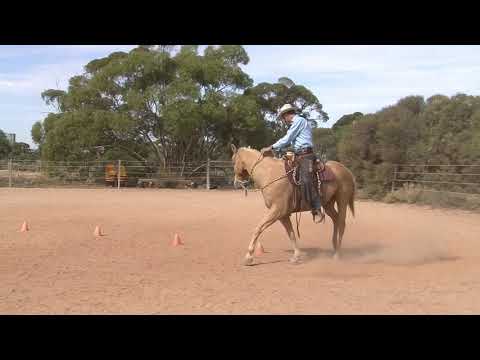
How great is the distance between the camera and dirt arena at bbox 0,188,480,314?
525cm

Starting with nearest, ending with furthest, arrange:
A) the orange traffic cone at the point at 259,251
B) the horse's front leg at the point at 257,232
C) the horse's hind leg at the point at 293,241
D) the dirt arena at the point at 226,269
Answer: the dirt arena at the point at 226,269
the horse's front leg at the point at 257,232
the horse's hind leg at the point at 293,241
the orange traffic cone at the point at 259,251

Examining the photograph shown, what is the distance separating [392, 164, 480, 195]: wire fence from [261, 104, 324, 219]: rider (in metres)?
12.1

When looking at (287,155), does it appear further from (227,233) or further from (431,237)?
(431,237)

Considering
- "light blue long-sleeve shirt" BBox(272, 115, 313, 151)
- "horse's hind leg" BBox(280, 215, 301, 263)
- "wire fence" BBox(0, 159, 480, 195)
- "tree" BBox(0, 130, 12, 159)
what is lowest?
"horse's hind leg" BBox(280, 215, 301, 263)

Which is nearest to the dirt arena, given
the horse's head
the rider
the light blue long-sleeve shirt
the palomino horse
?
the palomino horse

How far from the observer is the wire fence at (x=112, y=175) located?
29672mm

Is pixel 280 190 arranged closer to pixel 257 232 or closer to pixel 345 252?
pixel 257 232

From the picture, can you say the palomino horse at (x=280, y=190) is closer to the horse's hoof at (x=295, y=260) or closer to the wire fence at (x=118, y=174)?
the horse's hoof at (x=295, y=260)

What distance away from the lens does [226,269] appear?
24.1 ft

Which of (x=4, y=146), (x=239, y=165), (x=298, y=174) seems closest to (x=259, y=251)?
(x=239, y=165)

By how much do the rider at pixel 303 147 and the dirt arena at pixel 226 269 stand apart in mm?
1101

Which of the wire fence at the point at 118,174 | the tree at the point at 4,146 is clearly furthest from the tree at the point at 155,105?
the tree at the point at 4,146

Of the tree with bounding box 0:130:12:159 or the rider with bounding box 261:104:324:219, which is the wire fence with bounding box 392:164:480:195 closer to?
the rider with bounding box 261:104:324:219

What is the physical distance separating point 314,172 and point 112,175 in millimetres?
23522
